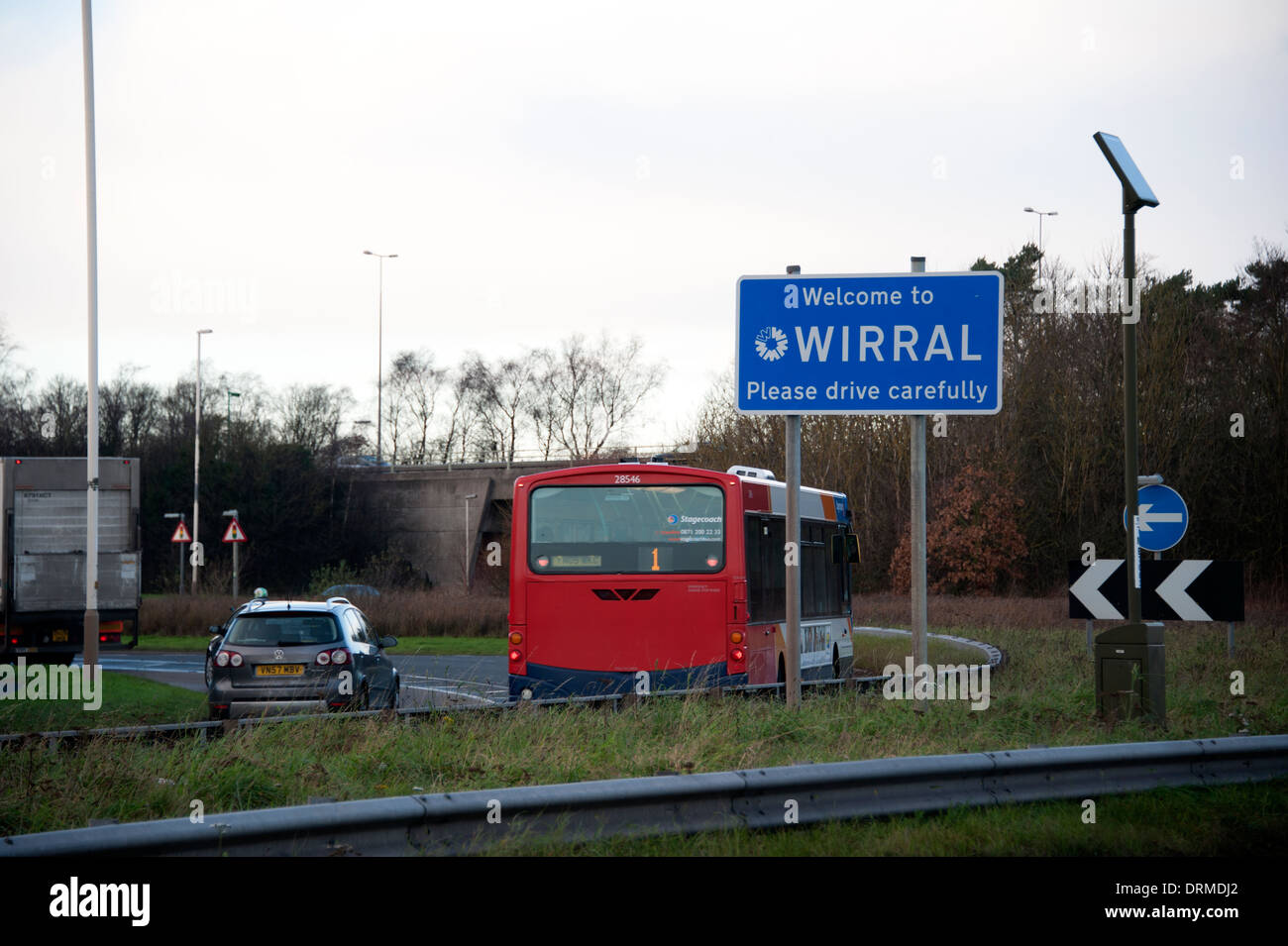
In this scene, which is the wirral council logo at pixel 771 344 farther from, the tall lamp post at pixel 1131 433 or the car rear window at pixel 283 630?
the car rear window at pixel 283 630

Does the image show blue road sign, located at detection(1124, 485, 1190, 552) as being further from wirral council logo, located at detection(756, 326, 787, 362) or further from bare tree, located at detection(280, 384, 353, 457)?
bare tree, located at detection(280, 384, 353, 457)

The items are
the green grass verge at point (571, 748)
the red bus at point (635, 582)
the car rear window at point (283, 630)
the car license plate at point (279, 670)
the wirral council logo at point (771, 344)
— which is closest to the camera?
the green grass verge at point (571, 748)

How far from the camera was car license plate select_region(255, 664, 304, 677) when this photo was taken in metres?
15.3

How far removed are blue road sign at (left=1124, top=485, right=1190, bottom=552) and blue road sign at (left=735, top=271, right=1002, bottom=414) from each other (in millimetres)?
4715

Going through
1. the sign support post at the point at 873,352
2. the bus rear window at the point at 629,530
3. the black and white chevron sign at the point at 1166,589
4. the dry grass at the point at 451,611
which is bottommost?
the dry grass at the point at 451,611

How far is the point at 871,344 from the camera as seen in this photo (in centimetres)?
1248

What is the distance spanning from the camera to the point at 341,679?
1548 cm

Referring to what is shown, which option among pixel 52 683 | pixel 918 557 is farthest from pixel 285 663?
pixel 918 557

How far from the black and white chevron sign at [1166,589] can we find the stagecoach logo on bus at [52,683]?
11.4 m

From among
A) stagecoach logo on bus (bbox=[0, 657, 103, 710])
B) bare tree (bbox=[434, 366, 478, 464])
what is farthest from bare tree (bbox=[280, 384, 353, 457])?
stagecoach logo on bus (bbox=[0, 657, 103, 710])

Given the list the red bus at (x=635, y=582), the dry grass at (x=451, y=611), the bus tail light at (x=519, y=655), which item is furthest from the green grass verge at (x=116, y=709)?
the dry grass at (x=451, y=611)

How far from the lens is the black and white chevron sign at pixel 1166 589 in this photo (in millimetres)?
13047

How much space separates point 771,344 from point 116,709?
31.4 feet
